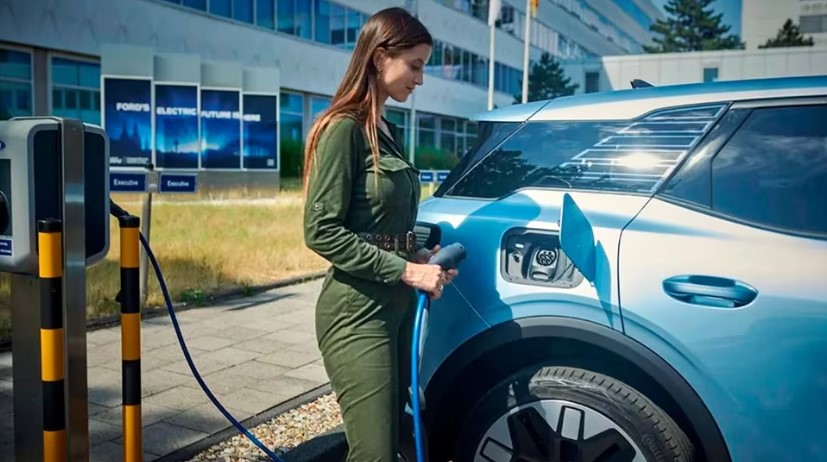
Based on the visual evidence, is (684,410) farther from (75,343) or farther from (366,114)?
(75,343)

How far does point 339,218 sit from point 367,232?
0.39 feet

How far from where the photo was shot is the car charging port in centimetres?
251

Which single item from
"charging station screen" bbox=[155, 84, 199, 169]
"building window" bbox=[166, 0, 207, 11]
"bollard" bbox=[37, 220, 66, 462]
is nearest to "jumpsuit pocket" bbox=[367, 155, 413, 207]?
"bollard" bbox=[37, 220, 66, 462]

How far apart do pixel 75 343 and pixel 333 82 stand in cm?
2946

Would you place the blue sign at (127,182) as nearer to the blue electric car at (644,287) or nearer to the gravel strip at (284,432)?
the gravel strip at (284,432)

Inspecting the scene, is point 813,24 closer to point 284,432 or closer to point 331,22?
point 331,22

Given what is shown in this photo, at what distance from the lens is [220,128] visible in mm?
22016

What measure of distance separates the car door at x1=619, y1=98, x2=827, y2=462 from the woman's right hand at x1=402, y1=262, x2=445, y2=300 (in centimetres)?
62

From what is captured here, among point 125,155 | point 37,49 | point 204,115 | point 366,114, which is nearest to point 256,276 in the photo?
point 125,155

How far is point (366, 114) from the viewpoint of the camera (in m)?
2.29

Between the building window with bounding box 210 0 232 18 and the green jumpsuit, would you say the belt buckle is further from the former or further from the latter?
the building window with bounding box 210 0 232 18

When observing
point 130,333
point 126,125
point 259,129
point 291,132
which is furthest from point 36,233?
point 291,132

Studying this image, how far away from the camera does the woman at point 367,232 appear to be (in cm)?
220

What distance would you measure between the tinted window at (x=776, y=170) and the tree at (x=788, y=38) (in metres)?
50.8
